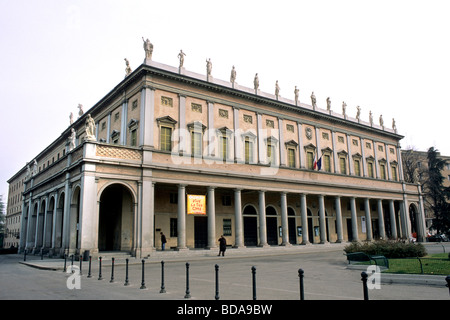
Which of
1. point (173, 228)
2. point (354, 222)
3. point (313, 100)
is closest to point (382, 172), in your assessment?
point (354, 222)

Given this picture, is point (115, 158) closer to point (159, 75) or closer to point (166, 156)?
point (166, 156)

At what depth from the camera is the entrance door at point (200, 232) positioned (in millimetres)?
33562

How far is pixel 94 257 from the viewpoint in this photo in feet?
80.5

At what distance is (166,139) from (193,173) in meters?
3.62

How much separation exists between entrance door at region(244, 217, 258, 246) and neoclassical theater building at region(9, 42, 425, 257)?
4.0 inches

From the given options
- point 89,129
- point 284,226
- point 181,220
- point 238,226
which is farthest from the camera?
point 284,226

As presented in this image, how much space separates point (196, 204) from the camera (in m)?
30.8

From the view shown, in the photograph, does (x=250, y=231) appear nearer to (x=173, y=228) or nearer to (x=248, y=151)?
(x=248, y=151)

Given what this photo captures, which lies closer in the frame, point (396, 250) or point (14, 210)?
point (396, 250)

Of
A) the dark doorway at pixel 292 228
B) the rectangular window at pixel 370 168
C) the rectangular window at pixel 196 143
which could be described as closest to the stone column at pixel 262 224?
the dark doorway at pixel 292 228

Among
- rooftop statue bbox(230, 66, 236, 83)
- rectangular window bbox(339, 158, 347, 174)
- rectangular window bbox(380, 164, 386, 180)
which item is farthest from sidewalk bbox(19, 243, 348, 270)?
rectangular window bbox(380, 164, 386, 180)

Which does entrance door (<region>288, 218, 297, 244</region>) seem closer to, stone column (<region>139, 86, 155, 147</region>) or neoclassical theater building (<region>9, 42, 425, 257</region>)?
neoclassical theater building (<region>9, 42, 425, 257</region>)

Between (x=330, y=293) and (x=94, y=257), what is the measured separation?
60.7 feet
